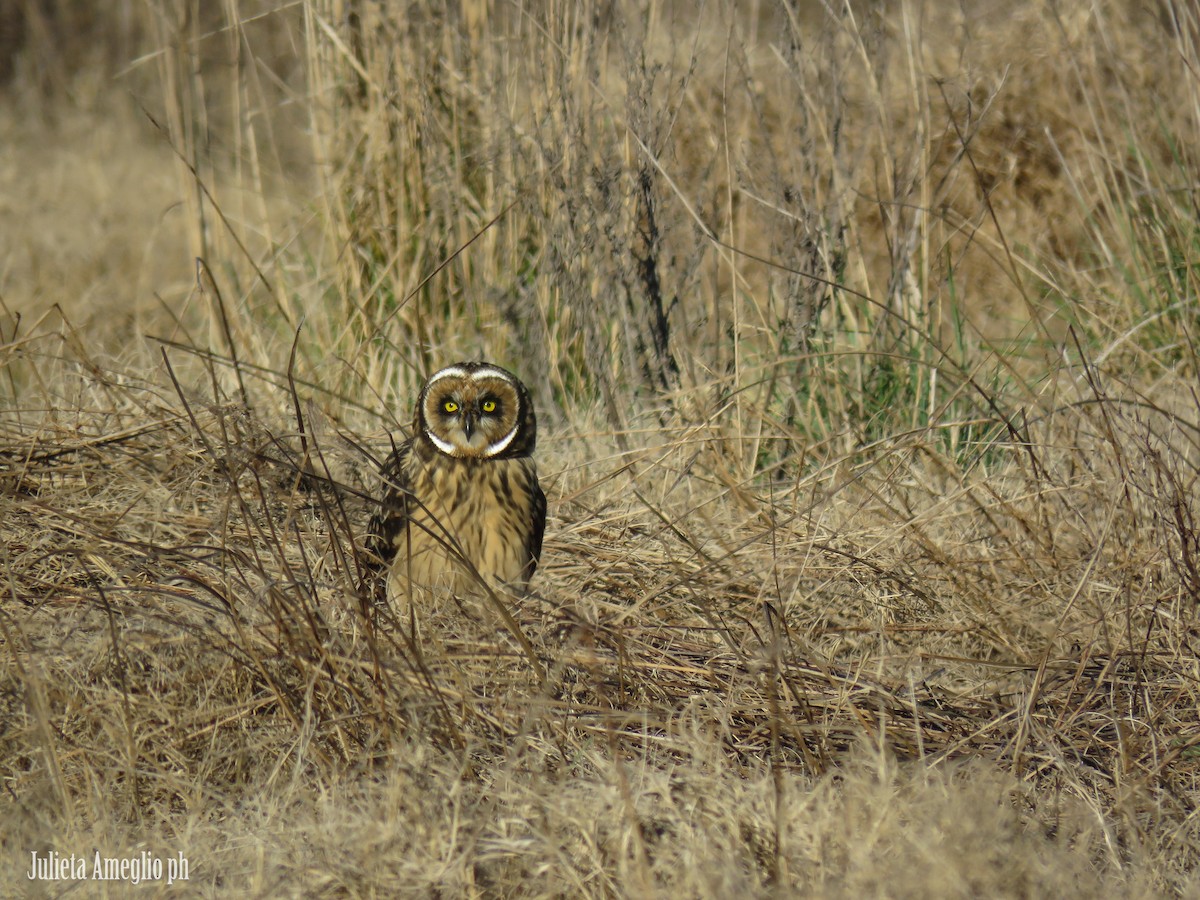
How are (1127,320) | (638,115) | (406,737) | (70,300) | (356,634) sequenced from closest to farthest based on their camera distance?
(406,737), (356,634), (638,115), (1127,320), (70,300)

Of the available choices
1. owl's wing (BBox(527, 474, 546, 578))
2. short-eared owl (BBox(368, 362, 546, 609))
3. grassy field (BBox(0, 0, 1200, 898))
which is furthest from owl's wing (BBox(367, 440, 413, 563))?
owl's wing (BBox(527, 474, 546, 578))

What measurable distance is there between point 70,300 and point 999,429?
4.38 m

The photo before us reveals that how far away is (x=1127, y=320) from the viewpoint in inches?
166

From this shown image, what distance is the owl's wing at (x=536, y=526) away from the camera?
325 centimetres

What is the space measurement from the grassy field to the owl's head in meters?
0.25

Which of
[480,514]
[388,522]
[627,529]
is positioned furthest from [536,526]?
[388,522]

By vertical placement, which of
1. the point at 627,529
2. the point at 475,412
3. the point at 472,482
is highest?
the point at 475,412

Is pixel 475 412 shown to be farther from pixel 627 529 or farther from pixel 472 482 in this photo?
pixel 627 529

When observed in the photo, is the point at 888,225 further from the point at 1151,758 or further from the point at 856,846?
the point at 856,846

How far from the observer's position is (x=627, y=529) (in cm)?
337

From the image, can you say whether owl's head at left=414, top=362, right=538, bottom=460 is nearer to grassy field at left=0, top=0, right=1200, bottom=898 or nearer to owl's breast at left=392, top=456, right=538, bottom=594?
owl's breast at left=392, top=456, right=538, bottom=594

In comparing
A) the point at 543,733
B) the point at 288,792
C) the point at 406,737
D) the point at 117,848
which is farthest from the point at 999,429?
the point at 117,848

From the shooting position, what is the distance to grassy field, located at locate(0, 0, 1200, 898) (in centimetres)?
213

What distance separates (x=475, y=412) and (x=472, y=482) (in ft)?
0.56
